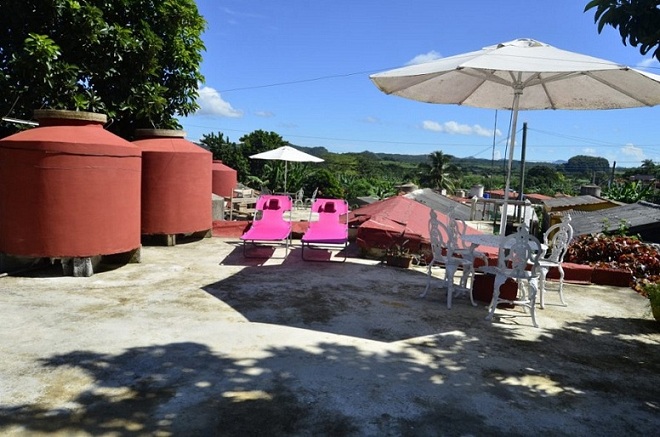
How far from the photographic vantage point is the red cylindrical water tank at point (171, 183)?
8211mm

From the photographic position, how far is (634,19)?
2.63 metres

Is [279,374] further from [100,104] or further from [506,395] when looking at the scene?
[100,104]

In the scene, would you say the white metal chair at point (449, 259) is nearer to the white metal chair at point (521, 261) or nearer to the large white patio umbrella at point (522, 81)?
the white metal chair at point (521, 261)

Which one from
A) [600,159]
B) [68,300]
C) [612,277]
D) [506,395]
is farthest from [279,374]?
[600,159]

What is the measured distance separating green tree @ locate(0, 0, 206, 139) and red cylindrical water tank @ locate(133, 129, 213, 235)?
1084 mm

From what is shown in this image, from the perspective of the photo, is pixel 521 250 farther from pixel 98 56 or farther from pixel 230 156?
pixel 230 156

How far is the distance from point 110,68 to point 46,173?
11.4 ft

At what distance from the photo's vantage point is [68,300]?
5211 mm

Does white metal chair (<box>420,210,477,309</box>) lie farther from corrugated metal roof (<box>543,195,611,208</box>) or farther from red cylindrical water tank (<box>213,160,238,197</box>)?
red cylindrical water tank (<box>213,160,238,197</box>)

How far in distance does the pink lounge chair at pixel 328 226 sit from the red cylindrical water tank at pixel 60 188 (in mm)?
2961

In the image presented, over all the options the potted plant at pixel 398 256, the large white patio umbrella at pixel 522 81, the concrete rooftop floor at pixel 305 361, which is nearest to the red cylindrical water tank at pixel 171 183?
the concrete rooftop floor at pixel 305 361

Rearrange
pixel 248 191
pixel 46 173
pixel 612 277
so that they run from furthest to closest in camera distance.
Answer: pixel 248 191 → pixel 612 277 → pixel 46 173

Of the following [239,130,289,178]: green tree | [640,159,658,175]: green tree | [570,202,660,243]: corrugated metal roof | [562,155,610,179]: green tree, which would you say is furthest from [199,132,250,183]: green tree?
[562,155,610,179]: green tree

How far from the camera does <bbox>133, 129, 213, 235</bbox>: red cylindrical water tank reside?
8211mm
